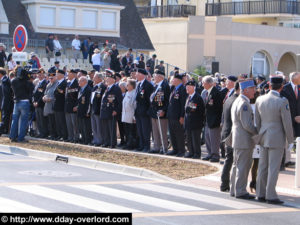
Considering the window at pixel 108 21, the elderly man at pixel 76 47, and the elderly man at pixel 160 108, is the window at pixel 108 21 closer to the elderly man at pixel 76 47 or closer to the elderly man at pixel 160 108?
the elderly man at pixel 76 47

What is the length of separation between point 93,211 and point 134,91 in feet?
29.1

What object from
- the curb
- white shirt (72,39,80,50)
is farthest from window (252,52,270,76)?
the curb

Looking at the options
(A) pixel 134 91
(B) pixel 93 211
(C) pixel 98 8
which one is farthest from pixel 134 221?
(C) pixel 98 8

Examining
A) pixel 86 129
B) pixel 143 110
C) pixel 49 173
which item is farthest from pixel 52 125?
pixel 49 173

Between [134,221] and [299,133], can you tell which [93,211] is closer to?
[134,221]

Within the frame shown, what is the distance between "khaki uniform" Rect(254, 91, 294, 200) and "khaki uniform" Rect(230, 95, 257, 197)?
0.22m

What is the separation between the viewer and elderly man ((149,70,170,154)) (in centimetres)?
1789

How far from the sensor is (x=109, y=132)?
63.9ft

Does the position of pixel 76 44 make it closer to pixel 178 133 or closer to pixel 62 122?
pixel 62 122

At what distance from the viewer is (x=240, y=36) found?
45656mm

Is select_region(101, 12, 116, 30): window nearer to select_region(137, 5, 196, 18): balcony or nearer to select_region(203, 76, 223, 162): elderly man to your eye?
select_region(137, 5, 196, 18): balcony

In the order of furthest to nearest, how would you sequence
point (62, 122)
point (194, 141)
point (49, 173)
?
1. point (62, 122)
2. point (194, 141)
3. point (49, 173)

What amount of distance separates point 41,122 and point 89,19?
21211 mm

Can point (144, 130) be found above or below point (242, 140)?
below
